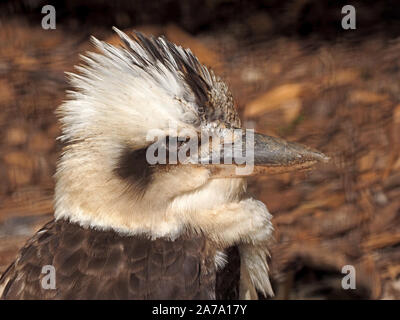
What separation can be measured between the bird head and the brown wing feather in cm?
4

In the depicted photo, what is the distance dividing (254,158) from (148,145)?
260 millimetres

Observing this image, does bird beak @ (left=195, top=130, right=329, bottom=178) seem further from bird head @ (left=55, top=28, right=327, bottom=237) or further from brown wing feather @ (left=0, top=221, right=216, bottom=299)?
brown wing feather @ (left=0, top=221, right=216, bottom=299)

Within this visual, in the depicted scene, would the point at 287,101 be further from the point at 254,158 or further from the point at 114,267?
the point at 114,267

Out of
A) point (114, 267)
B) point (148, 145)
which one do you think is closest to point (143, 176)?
point (148, 145)

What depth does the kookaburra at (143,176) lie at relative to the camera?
1.19 m

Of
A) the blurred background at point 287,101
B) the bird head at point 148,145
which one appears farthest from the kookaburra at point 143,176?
the blurred background at point 287,101

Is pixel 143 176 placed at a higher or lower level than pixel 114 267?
higher

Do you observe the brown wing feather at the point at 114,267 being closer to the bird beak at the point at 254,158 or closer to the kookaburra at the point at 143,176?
the kookaburra at the point at 143,176

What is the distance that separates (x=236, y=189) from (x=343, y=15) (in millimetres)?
1026

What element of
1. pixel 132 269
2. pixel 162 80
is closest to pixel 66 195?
pixel 132 269

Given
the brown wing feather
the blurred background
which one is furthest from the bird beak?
the blurred background

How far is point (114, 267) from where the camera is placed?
46.1 inches

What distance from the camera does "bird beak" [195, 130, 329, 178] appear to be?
4.17 feet
